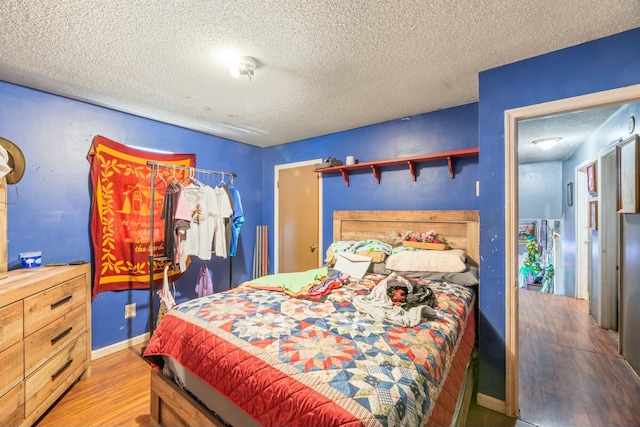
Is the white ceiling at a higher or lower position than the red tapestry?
higher

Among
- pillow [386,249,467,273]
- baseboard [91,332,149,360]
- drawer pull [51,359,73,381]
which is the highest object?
pillow [386,249,467,273]

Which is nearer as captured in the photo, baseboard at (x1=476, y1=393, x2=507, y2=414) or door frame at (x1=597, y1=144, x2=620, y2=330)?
baseboard at (x1=476, y1=393, x2=507, y2=414)

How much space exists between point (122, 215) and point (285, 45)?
7.53 feet

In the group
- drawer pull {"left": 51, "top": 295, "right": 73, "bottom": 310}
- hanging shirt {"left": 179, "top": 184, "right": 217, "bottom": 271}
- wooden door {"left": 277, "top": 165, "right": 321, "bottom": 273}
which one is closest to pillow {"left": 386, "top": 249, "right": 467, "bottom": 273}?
wooden door {"left": 277, "top": 165, "right": 321, "bottom": 273}

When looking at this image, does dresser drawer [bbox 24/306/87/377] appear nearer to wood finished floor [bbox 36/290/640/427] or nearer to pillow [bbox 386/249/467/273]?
wood finished floor [bbox 36/290/640/427]

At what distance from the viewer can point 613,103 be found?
1605 millimetres

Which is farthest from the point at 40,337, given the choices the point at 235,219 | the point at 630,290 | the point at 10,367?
the point at 630,290

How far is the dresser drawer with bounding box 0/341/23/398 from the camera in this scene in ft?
4.91

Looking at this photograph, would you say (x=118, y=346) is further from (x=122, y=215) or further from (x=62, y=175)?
(x=62, y=175)

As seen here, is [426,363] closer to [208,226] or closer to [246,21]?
[246,21]

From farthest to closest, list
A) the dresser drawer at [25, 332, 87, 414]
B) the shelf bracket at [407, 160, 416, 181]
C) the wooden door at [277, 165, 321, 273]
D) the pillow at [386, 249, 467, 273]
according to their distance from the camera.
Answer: the wooden door at [277, 165, 321, 273] → the shelf bracket at [407, 160, 416, 181] → the pillow at [386, 249, 467, 273] → the dresser drawer at [25, 332, 87, 414]

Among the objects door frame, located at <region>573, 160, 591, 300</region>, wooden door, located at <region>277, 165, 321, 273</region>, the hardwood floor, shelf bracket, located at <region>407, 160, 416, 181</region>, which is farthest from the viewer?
door frame, located at <region>573, 160, 591, 300</region>

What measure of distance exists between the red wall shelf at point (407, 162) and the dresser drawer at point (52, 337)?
2685 millimetres

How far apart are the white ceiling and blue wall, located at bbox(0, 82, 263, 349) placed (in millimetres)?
174
